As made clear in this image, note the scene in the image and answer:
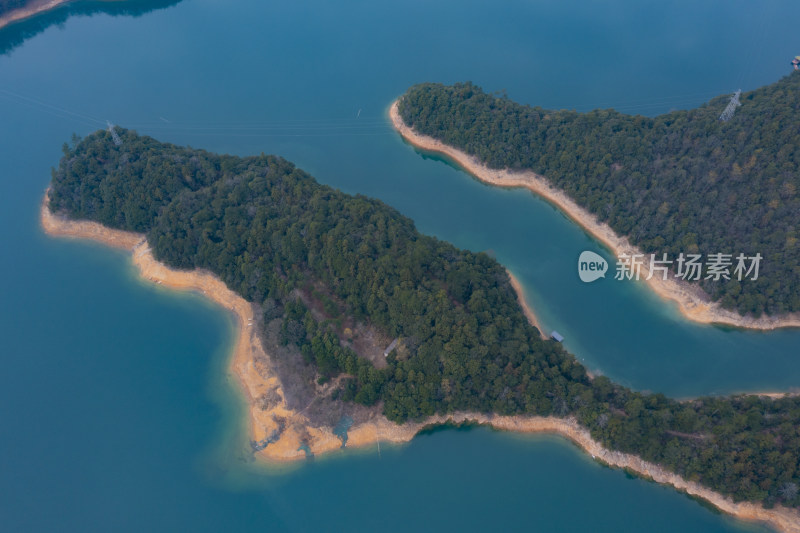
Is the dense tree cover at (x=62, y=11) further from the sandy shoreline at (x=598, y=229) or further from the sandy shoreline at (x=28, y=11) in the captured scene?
the sandy shoreline at (x=598, y=229)

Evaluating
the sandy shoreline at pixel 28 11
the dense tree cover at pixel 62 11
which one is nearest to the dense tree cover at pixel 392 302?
the dense tree cover at pixel 62 11

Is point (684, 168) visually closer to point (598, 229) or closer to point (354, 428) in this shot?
point (598, 229)

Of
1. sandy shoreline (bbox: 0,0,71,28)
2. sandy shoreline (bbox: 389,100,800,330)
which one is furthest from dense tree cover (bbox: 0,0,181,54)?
sandy shoreline (bbox: 389,100,800,330)

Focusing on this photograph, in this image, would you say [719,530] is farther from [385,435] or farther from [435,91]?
[435,91]

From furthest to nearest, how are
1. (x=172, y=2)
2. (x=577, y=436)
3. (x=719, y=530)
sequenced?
1. (x=172, y=2)
2. (x=577, y=436)
3. (x=719, y=530)

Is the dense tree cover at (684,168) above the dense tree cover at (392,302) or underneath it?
above

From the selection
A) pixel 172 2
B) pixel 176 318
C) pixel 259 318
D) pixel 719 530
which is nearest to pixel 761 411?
pixel 719 530
